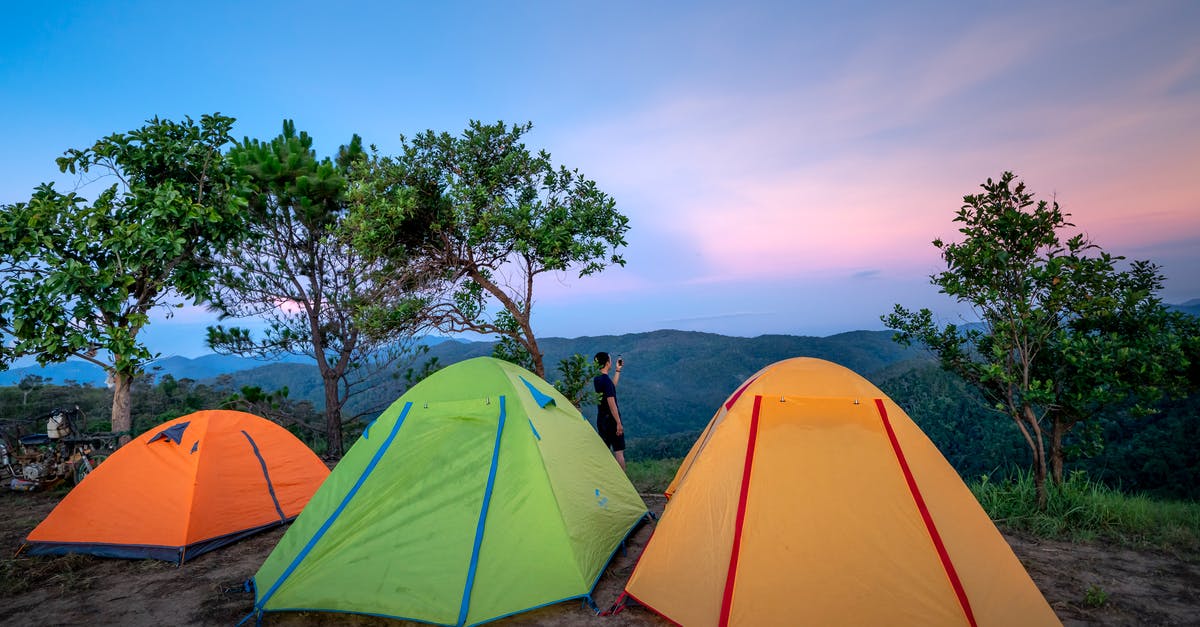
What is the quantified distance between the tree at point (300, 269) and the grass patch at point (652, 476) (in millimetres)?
5677

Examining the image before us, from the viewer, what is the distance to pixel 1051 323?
6035mm

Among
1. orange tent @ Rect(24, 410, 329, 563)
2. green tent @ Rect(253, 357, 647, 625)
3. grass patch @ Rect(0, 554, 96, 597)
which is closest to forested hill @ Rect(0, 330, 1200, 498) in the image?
green tent @ Rect(253, 357, 647, 625)

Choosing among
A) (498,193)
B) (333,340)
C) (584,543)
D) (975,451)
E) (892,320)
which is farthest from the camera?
(975,451)

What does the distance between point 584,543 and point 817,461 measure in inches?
77.2

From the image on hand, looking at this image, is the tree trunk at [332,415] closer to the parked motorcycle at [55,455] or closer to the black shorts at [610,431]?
the parked motorcycle at [55,455]

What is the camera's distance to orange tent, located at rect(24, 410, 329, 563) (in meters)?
5.48

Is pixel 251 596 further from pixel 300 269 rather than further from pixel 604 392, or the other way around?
pixel 300 269

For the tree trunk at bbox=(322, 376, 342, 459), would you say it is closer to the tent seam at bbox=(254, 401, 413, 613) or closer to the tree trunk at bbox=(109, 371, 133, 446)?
the tree trunk at bbox=(109, 371, 133, 446)

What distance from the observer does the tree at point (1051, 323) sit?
18.6 feet

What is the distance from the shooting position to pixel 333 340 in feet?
41.0

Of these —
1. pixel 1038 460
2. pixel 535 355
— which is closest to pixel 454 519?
pixel 535 355

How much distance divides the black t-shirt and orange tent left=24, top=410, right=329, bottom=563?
408cm

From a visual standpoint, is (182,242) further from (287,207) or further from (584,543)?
(584,543)

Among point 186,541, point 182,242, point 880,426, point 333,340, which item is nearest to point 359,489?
point 186,541
